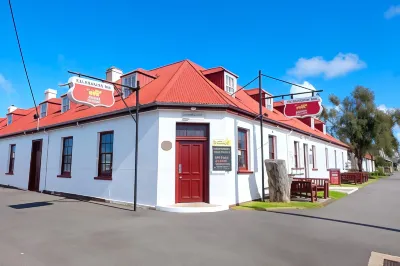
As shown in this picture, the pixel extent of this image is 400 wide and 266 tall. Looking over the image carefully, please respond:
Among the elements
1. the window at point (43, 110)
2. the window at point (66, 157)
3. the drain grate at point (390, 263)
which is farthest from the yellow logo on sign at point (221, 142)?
the window at point (43, 110)

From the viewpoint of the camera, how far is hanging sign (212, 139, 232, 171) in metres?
10.3

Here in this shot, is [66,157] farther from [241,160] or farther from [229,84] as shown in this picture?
[229,84]

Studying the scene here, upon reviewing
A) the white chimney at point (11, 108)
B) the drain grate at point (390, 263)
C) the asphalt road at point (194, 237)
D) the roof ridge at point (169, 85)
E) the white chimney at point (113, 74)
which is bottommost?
the asphalt road at point (194, 237)

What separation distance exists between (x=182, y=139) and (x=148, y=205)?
110 inches

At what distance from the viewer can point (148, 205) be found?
33.5ft

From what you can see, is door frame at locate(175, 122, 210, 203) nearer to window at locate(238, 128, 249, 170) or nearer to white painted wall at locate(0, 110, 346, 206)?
white painted wall at locate(0, 110, 346, 206)

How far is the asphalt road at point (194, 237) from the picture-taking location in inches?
192

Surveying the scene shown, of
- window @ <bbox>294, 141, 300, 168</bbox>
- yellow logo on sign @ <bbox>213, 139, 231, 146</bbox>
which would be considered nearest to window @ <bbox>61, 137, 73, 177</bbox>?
yellow logo on sign @ <bbox>213, 139, 231, 146</bbox>

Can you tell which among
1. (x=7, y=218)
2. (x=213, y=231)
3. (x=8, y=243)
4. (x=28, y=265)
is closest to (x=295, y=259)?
(x=213, y=231)

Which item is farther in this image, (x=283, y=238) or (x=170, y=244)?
(x=283, y=238)

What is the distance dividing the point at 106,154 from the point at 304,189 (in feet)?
29.8

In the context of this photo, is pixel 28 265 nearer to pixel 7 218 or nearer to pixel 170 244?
pixel 170 244

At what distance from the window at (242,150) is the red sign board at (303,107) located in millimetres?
2585

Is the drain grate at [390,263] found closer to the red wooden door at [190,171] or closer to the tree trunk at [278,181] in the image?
the red wooden door at [190,171]
